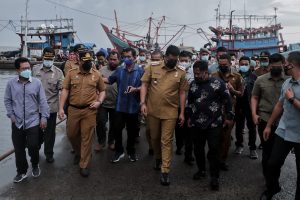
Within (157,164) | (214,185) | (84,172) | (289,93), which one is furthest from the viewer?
(157,164)

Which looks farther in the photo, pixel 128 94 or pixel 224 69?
pixel 128 94

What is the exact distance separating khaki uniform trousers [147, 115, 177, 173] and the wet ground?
339 mm

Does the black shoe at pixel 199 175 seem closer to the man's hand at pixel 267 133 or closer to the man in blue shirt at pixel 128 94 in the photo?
the man's hand at pixel 267 133

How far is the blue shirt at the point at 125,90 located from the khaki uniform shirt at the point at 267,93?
1.93 m

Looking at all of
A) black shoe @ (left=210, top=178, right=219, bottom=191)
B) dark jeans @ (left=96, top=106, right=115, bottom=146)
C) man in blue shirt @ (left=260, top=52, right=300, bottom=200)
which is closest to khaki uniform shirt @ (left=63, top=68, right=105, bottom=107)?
dark jeans @ (left=96, top=106, right=115, bottom=146)

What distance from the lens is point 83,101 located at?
5.44m

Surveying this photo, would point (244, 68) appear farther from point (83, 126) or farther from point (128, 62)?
point (83, 126)

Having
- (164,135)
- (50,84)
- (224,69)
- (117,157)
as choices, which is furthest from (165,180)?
(50,84)

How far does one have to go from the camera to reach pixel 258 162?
6.18m

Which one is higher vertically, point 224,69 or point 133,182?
point 224,69

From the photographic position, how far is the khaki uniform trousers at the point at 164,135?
5059mm

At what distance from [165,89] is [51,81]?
6.67 ft

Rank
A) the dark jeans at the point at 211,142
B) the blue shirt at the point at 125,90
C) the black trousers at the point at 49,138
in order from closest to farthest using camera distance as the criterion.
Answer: the dark jeans at the point at 211,142 < the blue shirt at the point at 125,90 < the black trousers at the point at 49,138

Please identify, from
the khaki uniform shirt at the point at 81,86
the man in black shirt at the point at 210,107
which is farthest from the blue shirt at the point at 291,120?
the khaki uniform shirt at the point at 81,86
